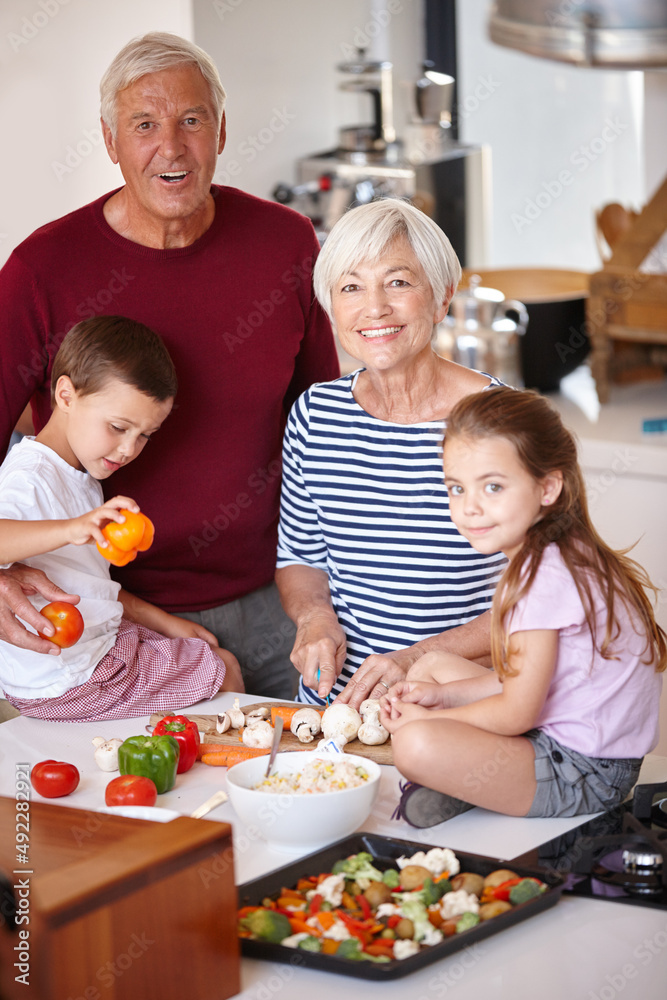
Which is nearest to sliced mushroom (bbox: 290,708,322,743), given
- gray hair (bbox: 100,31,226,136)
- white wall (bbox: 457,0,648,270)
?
gray hair (bbox: 100,31,226,136)

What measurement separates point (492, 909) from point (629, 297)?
2.22 meters

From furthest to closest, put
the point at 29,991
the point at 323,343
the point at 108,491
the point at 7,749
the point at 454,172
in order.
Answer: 1. the point at 454,172
2. the point at 323,343
3. the point at 108,491
4. the point at 7,749
5. the point at 29,991

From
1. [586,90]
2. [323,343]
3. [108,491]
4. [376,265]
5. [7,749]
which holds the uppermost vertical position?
[586,90]

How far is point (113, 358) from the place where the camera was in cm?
161

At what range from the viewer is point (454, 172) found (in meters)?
3.83

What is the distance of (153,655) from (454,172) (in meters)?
2.64

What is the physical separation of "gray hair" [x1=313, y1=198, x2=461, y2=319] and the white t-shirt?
462 mm

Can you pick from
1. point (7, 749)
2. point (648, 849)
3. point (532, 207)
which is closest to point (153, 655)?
point (7, 749)

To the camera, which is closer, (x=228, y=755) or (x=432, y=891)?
(x=432, y=891)

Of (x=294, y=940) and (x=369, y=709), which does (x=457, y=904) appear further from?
(x=369, y=709)

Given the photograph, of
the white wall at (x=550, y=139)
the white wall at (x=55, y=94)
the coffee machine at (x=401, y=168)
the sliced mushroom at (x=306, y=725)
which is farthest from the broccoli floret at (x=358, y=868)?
the white wall at (x=550, y=139)

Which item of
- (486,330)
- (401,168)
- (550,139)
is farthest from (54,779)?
(550,139)

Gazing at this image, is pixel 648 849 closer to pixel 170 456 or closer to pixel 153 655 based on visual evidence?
pixel 153 655

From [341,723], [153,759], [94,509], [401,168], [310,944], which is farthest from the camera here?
[401,168]
